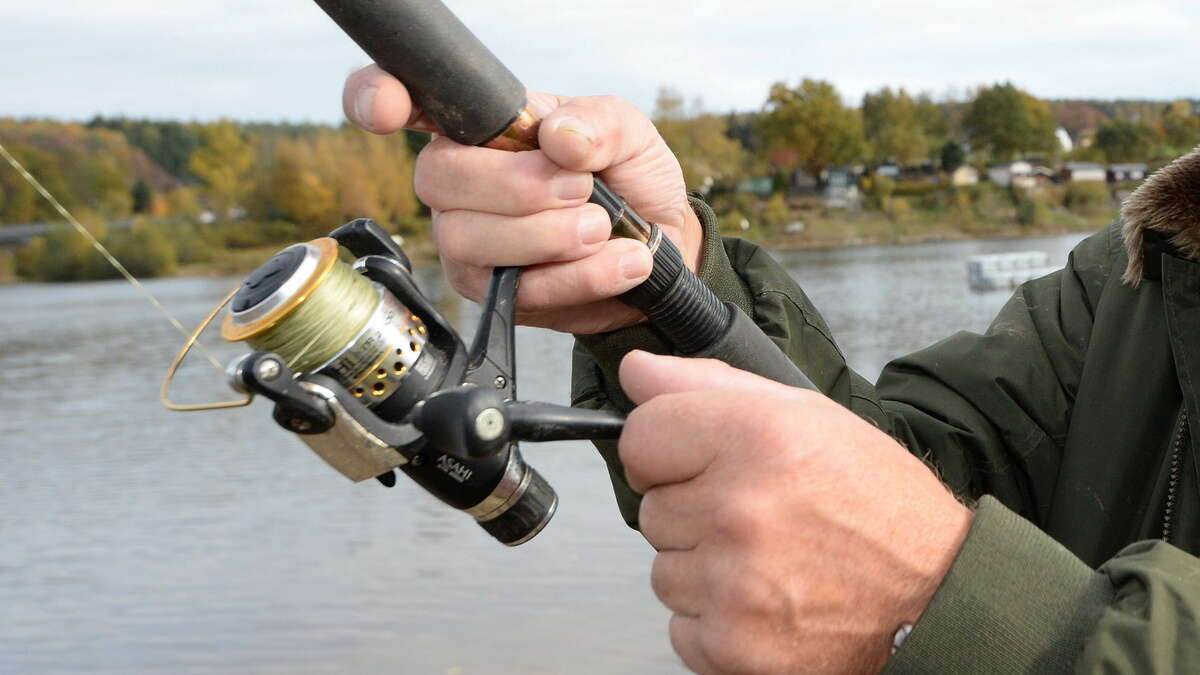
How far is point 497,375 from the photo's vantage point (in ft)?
5.39

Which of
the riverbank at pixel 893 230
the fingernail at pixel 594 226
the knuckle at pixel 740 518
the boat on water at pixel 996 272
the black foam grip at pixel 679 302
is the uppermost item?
the fingernail at pixel 594 226

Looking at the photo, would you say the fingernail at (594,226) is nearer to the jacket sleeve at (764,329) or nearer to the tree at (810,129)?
the jacket sleeve at (764,329)

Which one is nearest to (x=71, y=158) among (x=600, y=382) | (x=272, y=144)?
(x=600, y=382)

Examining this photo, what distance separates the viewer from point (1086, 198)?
6216 centimetres

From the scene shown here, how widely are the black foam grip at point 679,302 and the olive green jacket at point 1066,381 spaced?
0.45 ft

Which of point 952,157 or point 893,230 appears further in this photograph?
point 952,157

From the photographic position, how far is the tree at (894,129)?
281 ft

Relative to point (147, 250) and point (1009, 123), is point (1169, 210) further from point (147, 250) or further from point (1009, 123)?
point (1009, 123)

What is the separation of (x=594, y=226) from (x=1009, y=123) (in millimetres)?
89494

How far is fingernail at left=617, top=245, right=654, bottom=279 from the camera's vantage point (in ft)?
5.76

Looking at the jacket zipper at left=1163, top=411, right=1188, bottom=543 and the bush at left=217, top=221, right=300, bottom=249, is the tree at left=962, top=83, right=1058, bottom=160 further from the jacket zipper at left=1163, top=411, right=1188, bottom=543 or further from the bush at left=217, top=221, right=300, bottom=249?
the jacket zipper at left=1163, top=411, right=1188, bottom=543

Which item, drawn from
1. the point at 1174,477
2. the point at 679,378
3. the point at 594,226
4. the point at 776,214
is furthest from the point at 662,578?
the point at 776,214

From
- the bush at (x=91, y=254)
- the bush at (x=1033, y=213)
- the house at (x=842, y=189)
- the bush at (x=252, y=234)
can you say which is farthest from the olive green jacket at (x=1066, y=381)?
the house at (x=842, y=189)

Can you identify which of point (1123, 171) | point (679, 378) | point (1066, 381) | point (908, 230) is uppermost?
point (679, 378)
